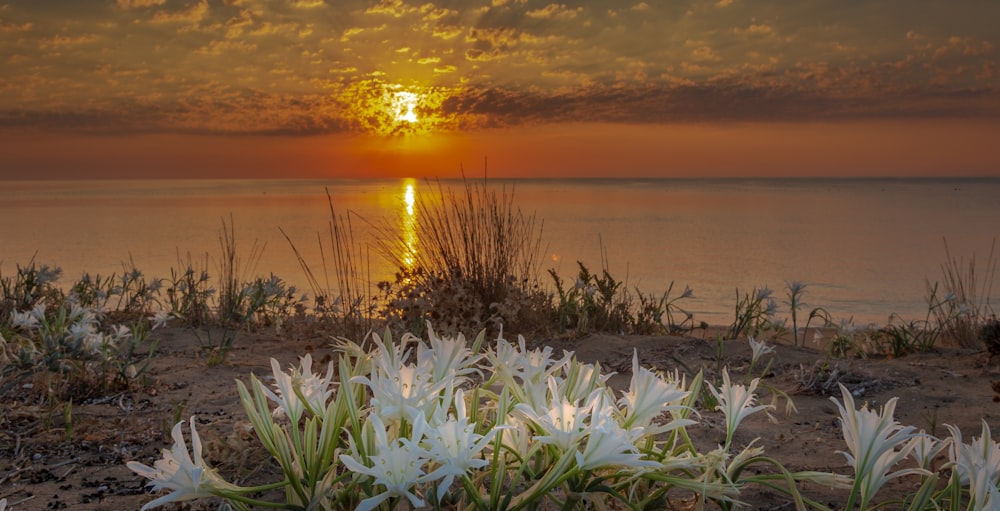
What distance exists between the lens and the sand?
2.66m

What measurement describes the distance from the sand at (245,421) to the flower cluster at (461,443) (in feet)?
1.89

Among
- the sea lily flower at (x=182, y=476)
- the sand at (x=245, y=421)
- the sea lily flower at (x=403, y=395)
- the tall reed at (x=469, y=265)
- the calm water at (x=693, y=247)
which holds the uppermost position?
the sea lily flower at (x=403, y=395)

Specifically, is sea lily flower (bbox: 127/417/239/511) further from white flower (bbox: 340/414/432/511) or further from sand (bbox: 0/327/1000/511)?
sand (bbox: 0/327/1000/511)

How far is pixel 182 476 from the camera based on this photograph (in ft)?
4.44

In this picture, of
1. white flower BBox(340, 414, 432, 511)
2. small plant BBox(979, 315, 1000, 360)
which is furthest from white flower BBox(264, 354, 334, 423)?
small plant BBox(979, 315, 1000, 360)

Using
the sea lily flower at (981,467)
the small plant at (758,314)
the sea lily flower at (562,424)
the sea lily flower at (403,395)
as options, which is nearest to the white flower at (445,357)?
the sea lily flower at (403,395)

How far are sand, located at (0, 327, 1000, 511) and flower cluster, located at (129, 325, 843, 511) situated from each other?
58 cm

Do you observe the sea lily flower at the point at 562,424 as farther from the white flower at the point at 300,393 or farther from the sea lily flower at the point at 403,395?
the white flower at the point at 300,393

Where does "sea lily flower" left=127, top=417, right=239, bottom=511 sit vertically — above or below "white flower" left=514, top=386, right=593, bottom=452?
below

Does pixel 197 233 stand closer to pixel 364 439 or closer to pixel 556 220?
pixel 556 220

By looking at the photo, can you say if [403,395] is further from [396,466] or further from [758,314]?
[758,314]

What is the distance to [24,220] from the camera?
2788 cm

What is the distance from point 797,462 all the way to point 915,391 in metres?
1.68

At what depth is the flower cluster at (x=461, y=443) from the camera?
4.31 feet
